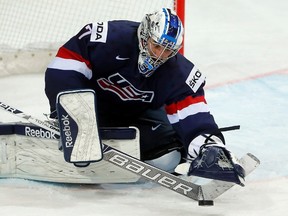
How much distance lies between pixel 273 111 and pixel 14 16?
1.53 meters

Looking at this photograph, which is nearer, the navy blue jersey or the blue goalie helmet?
the blue goalie helmet

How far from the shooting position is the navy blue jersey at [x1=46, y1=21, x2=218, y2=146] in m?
2.62

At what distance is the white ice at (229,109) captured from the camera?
2.47 m

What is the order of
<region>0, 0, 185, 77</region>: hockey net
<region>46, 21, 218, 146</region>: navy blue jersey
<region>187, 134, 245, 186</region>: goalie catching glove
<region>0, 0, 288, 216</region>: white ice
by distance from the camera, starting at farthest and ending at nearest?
<region>0, 0, 185, 77</region>: hockey net → <region>46, 21, 218, 146</region>: navy blue jersey → <region>0, 0, 288, 216</region>: white ice → <region>187, 134, 245, 186</region>: goalie catching glove

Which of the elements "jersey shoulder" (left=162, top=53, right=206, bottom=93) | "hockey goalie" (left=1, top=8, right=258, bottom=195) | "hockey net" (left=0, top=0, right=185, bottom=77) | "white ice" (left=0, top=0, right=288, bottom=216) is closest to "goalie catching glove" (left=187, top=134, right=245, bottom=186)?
"hockey goalie" (left=1, top=8, right=258, bottom=195)

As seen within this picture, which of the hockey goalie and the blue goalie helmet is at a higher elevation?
the blue goalie helmet

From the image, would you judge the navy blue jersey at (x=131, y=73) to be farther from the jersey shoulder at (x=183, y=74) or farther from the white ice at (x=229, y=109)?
the white ice at (x=229, y=109)

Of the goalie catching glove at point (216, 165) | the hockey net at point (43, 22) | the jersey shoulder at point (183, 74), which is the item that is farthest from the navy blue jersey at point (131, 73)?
the hockey net at point (43, 22)

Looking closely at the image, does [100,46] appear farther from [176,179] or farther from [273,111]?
[273,111]

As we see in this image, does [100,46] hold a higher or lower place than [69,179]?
higher

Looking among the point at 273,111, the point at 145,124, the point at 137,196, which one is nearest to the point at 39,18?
the point at 273,111

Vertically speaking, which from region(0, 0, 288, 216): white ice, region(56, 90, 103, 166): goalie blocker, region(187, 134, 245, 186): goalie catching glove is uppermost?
region(56, 90, 103, 166): goalie blocker

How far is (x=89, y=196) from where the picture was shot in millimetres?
2602

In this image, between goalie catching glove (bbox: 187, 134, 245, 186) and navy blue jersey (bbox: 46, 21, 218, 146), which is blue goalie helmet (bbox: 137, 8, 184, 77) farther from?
goalie catching glove (bbox: 187, 134, 245, 186)
